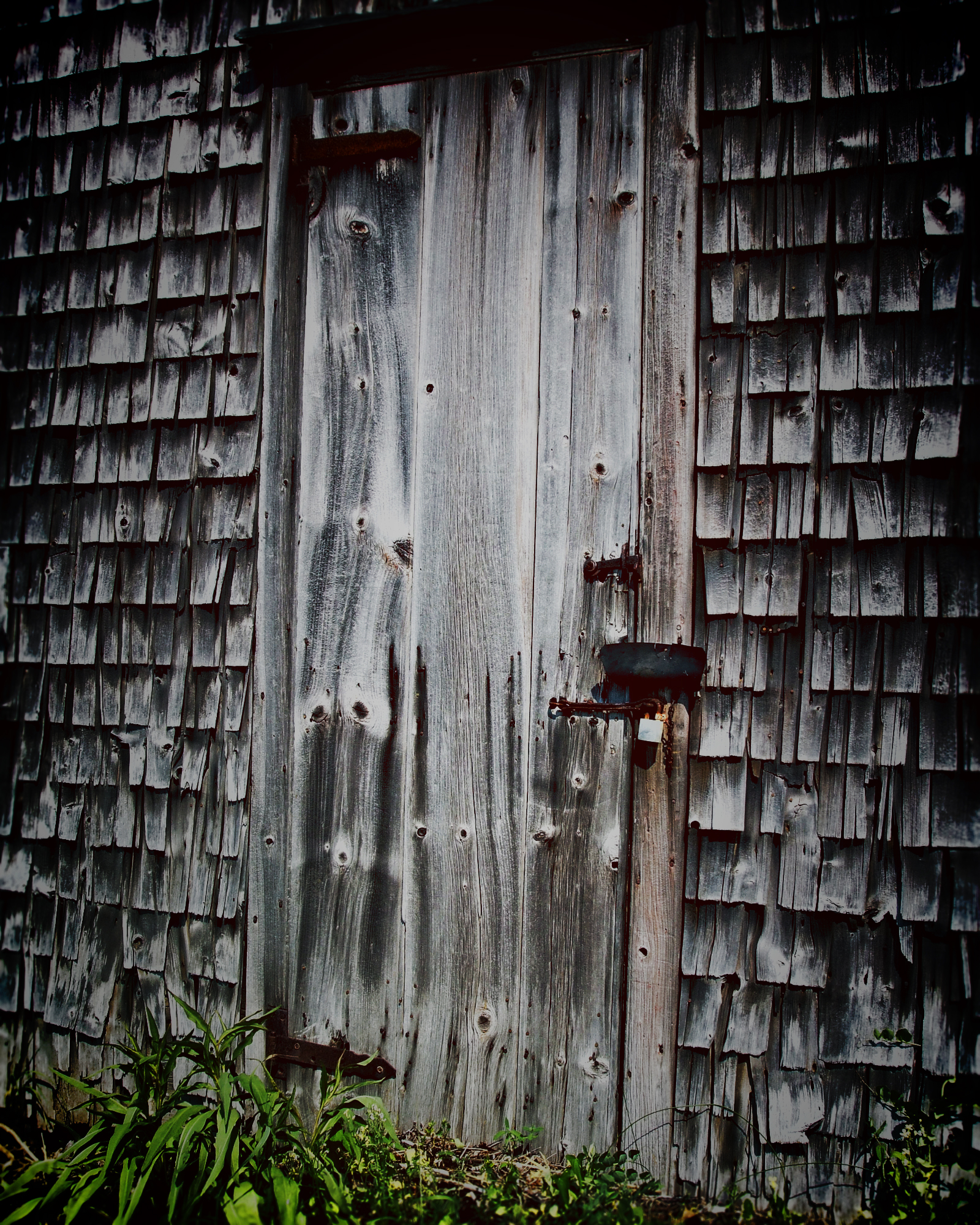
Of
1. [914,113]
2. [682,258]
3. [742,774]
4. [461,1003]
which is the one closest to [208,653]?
[461,1003]

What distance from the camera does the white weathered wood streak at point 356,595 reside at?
2205 mm

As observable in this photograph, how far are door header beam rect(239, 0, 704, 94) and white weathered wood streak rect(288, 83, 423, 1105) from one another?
9cm

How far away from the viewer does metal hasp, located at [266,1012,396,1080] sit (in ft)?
7.13

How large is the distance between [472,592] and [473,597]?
0.01 meters

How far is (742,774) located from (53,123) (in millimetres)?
2882

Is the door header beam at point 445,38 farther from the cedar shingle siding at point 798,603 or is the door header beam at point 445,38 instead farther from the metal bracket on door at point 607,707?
the metal bracket on door at point 607,707

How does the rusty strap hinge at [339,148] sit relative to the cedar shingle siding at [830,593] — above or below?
above

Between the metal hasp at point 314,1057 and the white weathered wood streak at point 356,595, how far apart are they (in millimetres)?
31

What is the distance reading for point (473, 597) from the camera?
2.17 metres

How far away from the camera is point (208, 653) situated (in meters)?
2.33

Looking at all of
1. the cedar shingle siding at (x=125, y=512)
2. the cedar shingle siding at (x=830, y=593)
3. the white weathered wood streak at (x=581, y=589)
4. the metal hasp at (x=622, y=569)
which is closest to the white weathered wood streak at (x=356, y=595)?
the cedar shingle siding at (x=125, y=512)

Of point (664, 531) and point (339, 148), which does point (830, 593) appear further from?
point (339, 148)

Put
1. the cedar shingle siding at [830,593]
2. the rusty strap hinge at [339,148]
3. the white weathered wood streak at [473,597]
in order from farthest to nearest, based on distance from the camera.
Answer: the rusty strap hinge at [339,148], the white weathered wood streak at [473,597], the cedar shingle siding at [830,593]

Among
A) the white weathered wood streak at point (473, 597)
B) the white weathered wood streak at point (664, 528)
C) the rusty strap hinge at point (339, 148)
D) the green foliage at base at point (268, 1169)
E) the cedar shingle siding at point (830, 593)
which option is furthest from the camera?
the rusty strap hinge at point (339, 148)
